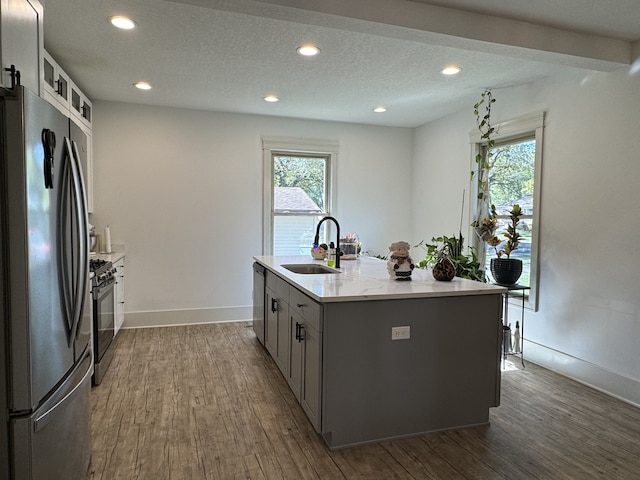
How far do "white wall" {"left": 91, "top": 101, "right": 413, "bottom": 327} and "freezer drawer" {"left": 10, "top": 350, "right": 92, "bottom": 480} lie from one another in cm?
293

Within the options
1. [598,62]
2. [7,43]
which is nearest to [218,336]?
[7,43]

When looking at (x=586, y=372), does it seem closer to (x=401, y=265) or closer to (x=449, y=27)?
(x=401, y=265)

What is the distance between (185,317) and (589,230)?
425 centimetres

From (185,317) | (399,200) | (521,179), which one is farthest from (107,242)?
(521,179)

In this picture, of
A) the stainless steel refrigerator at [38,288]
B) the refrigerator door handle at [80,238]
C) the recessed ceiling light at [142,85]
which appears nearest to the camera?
the stainless steel refrigerator at [38,288]

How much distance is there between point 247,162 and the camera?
5242mm

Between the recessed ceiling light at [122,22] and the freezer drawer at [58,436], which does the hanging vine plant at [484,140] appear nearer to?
the recessed ceiling light at [122,22]

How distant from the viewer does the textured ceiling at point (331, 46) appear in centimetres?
246

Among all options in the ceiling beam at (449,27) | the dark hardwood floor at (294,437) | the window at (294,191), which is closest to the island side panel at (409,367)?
the dark hardwood floor at (294,437)

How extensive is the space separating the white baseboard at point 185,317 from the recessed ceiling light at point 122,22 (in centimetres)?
319

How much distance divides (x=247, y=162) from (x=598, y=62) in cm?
367

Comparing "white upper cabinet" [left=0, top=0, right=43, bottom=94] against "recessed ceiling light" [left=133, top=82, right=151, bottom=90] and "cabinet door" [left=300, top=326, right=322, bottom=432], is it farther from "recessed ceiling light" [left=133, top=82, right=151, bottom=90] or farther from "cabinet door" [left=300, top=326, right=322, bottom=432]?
"recessed ceiling light" [left=133, top=82, right=151, bottom=90]

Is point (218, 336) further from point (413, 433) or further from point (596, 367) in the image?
point (596, 367)

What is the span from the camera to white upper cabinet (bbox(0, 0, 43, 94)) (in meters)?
1.61
